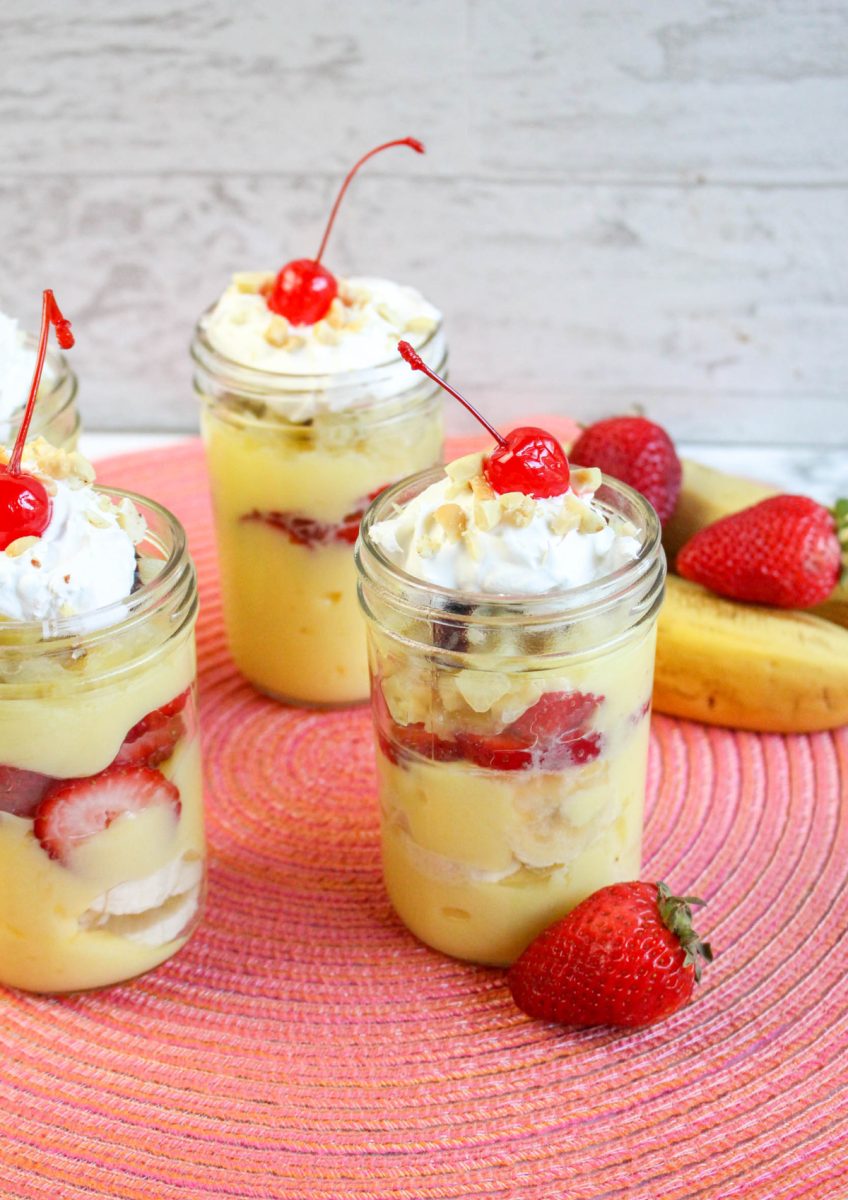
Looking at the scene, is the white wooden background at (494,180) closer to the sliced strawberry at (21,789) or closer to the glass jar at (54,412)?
the glass jar at (54,412)

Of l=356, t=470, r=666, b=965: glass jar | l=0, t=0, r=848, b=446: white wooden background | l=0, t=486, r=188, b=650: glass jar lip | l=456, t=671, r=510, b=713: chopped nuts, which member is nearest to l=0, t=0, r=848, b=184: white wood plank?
l=0, t=0, r=848, b=446: white wooden background

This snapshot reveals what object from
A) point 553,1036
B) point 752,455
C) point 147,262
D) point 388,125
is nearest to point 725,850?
point 553,1036

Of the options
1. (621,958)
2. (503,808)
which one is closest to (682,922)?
(621,958)

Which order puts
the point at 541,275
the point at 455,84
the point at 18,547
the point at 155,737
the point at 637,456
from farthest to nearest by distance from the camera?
the point at 541,275 → the point at 455,84 → the point at 637,456 → the point at 155,737 → the point at 18,547

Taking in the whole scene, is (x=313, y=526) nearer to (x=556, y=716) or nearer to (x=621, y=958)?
(x=556, y=716)

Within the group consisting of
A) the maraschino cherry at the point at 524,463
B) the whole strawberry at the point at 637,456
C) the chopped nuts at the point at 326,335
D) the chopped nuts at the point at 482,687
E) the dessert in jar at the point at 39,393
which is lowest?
the whole strawberry at the point at 637,456

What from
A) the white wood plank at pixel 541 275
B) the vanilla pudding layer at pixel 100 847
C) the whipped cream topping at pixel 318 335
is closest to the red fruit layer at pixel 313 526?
the whipped cream topping at pixel 318 335

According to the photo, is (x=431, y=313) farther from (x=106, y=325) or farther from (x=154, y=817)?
(x=106, y=325)
